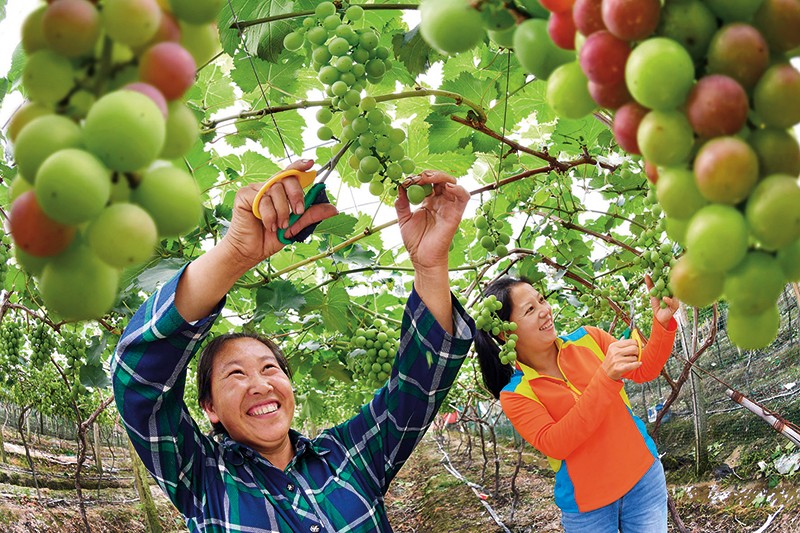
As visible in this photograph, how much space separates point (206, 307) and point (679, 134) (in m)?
1.13

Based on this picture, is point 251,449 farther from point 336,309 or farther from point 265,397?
point 336,309

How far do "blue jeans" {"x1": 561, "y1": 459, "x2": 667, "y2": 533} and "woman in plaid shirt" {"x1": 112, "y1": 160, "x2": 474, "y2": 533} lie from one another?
1177 mm

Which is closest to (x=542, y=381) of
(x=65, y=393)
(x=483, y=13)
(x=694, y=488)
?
(x=483, y=13)

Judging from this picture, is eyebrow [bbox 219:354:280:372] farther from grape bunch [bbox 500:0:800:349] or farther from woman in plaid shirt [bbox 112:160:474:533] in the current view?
grape bunch [bbox 500:0:800:349]

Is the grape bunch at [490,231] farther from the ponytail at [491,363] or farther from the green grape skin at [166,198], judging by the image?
the green grape skin at [166,198]

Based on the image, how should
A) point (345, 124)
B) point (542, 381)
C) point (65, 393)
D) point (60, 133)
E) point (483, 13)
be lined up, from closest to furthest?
point (60, 133) < point (483, 13) < point (345, 124) < point (542, 381) < point (65, 393)

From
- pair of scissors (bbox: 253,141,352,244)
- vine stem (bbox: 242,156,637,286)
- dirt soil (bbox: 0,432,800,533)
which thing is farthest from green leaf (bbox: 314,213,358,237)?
dirt soil (bbox: 0,432,800,533)

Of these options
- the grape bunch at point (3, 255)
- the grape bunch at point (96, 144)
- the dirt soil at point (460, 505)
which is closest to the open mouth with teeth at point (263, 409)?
the grape bunch at point (3, 255)

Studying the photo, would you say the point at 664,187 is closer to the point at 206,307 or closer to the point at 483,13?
the point at 483,13

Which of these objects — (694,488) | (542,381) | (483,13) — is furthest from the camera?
(694,488)

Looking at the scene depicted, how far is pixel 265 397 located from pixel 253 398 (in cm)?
4

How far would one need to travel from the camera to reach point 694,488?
6285mm

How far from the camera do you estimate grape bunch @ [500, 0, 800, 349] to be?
0.41 meters

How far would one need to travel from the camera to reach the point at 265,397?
221cm
